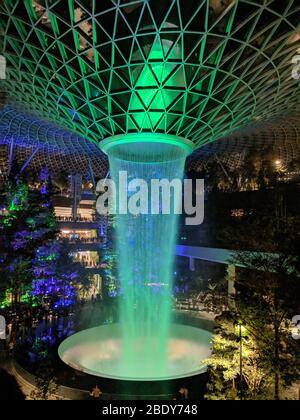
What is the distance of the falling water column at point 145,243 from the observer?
20.1 meters

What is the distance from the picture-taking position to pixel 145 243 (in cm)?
3531

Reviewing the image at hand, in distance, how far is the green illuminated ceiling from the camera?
1619 centimetres

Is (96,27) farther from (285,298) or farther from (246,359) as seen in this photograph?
(246,359)

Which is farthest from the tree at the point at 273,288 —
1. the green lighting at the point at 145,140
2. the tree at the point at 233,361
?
the green lighting at the point at 145,140

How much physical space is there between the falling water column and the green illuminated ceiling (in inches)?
80.0

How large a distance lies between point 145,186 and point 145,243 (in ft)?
19.7

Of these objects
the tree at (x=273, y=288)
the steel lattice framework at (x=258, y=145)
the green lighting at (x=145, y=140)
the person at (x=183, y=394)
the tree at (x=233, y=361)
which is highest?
the steel lattice framework at (x=258, y=145)

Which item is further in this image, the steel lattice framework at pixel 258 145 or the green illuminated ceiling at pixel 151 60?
the steel lattice framework at pixel 258 145

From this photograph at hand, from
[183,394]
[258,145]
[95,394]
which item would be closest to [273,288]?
[183,394]

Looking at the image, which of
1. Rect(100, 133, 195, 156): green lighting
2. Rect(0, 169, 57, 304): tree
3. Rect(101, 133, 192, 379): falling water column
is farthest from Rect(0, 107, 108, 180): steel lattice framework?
Rect(100, 133, 195, 156): green lighting

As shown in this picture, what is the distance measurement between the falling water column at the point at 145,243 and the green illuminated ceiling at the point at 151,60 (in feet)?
6.66

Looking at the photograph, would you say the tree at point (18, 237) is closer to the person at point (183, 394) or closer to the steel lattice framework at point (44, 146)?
the steel lattice framework at point (44, 146)

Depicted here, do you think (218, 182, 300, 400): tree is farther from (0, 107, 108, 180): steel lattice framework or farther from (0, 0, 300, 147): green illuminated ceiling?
(0, 107, 108, 180): steel lattice framework

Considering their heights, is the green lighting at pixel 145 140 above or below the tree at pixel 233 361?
above
